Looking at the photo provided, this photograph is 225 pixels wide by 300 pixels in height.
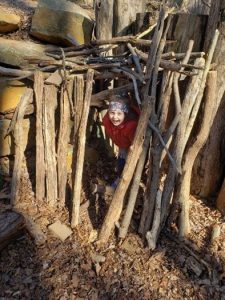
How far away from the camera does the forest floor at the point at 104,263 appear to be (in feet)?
9.76

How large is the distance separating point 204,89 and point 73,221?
1.94 m

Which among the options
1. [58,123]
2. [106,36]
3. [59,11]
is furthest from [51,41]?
[58,123]

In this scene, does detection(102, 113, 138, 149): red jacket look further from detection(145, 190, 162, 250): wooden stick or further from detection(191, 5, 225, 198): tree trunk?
detection(191, 5, 225, 198): tree trunk

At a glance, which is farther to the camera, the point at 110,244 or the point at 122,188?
the point at 110,244

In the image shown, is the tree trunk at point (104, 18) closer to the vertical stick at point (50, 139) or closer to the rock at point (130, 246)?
the vertical stick at point (50, 139)

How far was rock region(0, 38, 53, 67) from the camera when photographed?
4.09 metres

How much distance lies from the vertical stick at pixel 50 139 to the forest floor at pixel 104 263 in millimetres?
252

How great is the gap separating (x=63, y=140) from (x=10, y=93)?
84 centimetres

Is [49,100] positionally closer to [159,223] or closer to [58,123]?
[58,123]

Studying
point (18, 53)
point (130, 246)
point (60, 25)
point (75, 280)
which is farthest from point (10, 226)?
point (60, 25)

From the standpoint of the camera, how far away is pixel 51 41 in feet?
16.9

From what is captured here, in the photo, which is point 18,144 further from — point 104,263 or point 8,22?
point 8,22

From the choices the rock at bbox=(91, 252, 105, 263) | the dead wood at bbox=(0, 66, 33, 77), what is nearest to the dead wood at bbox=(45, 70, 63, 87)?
the dead wood at bbox=(0, 66, 33, 77)

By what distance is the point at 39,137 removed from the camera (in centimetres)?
350
